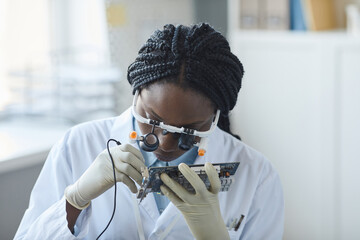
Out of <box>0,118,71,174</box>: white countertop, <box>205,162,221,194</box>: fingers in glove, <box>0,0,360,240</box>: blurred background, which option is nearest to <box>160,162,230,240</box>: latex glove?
<box>205,162,221,194</box>: fingers in glove

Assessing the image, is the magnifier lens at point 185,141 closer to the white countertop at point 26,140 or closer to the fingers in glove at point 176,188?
the fingers in glove at point 176,188

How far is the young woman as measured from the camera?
4.14 ft

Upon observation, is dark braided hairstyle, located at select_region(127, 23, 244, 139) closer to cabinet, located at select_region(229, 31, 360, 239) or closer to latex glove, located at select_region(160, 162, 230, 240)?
latex glove, located at select_region(160, 162, 230, 240)

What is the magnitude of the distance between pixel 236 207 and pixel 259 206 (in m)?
0.07

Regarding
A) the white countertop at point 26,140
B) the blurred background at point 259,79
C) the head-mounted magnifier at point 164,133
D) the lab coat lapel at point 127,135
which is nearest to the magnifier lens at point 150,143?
the head-mounted magnifier at point 164,133

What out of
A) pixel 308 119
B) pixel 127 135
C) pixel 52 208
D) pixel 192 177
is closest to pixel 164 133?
pixel 192 177

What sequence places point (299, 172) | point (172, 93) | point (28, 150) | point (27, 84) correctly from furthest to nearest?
point (299, 172) → point (27, 84) → point (28, 150) → point (172, 93)

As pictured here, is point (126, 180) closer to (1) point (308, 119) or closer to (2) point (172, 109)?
(2) point (172, 109)

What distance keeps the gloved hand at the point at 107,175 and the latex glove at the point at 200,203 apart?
0.08 m

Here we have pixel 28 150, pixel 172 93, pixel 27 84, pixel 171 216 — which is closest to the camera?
pixel 172 93

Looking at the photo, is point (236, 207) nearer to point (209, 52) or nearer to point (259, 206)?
point (259, 206)

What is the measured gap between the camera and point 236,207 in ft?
4.91

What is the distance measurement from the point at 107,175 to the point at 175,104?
0.26m

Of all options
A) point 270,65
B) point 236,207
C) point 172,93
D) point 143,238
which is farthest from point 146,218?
point 270,65
